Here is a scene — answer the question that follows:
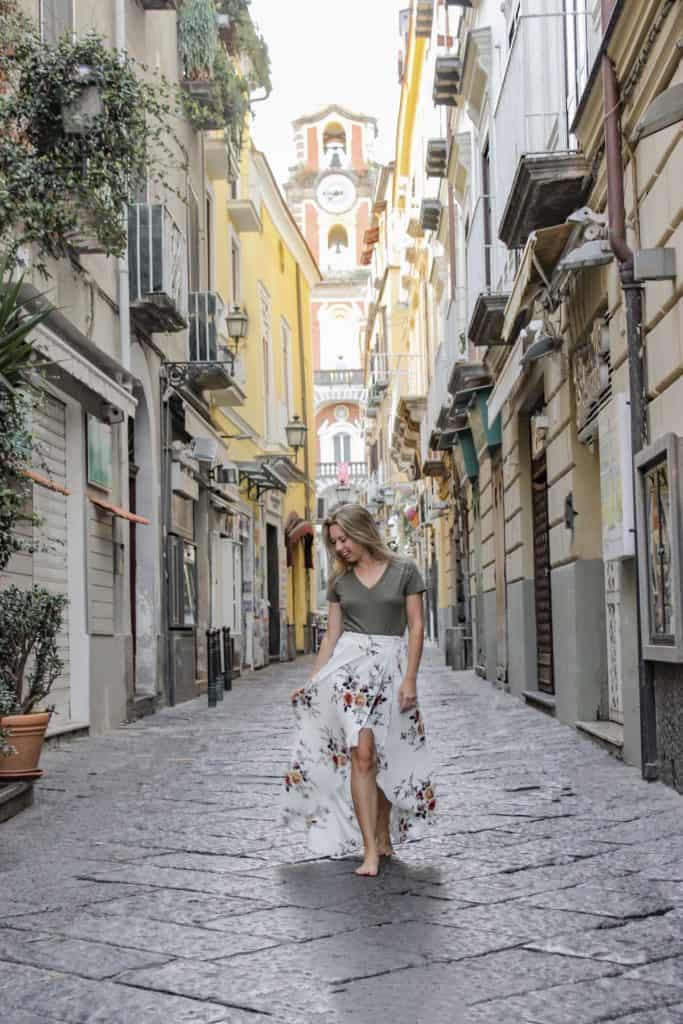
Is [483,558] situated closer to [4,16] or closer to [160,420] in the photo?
[160,420]

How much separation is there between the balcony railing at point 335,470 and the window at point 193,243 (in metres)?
50.0

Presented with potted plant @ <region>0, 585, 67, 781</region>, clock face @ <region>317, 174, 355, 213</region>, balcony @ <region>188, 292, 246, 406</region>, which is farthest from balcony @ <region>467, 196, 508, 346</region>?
clock face @ <region>317, 174, 355, 213</region>

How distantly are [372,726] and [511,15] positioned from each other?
9802mm

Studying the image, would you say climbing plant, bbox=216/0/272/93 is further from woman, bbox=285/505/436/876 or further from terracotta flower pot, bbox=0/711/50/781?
woman, bbox=285/505/436/876

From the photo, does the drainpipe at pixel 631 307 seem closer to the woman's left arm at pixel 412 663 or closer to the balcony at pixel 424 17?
the woman's left arm at pixel 412 663

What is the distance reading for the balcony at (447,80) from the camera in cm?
1878

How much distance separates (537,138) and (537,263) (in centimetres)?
153

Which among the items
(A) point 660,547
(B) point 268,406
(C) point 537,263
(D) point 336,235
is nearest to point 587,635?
(C) point 537,263

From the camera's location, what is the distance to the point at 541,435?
13.6 metres

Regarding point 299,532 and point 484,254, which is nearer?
point 484,254

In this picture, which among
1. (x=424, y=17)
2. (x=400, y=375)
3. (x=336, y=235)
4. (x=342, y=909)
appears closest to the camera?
(x=342, y=909)

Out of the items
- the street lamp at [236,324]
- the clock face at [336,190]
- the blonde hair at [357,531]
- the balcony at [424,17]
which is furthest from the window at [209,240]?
the clock face at [336,190]

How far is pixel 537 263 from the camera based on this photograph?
10.6m

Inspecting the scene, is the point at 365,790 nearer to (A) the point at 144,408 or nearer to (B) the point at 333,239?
(A) the point at 144,408
